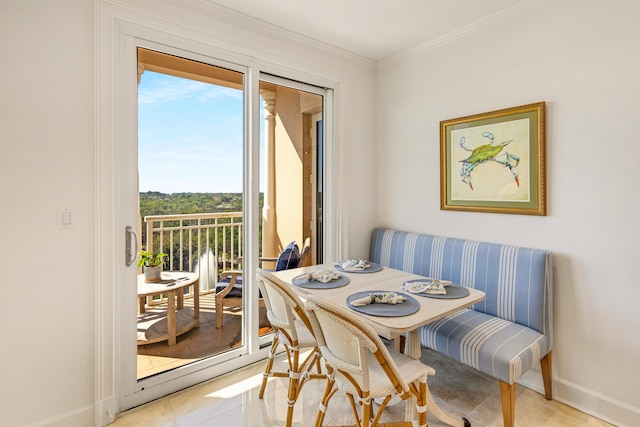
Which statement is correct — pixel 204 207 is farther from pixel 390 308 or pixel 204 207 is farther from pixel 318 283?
pixel 390 308

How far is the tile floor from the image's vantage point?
6.41 feet

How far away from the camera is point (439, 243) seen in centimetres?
271

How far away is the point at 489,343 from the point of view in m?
1.93

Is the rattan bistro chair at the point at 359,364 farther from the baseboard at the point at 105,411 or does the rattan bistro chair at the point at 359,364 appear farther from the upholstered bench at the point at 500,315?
the baseboard at the point at 105,411

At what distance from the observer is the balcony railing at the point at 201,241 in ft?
7.64

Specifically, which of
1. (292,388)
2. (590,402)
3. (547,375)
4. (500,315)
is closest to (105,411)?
(292,388)

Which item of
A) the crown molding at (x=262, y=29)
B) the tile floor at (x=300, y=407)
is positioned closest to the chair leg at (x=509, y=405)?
the tile floor at (x=300, y=407)

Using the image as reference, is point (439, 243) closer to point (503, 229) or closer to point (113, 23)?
point (503, 229)

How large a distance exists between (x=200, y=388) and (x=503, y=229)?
2.43 meters

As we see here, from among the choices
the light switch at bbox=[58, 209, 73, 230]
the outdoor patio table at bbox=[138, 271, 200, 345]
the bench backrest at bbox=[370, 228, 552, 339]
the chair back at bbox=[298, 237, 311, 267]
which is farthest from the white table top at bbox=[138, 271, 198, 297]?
the bench backrest at bbox=[370, 228, 552, 339]

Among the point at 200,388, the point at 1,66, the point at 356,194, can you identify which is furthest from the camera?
the point at 356,194

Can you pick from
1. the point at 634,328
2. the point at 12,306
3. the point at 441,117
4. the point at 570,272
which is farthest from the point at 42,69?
the point at 634,328

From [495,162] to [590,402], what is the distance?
1624 millimetres

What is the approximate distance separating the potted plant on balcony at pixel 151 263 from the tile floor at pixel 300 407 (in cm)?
80
